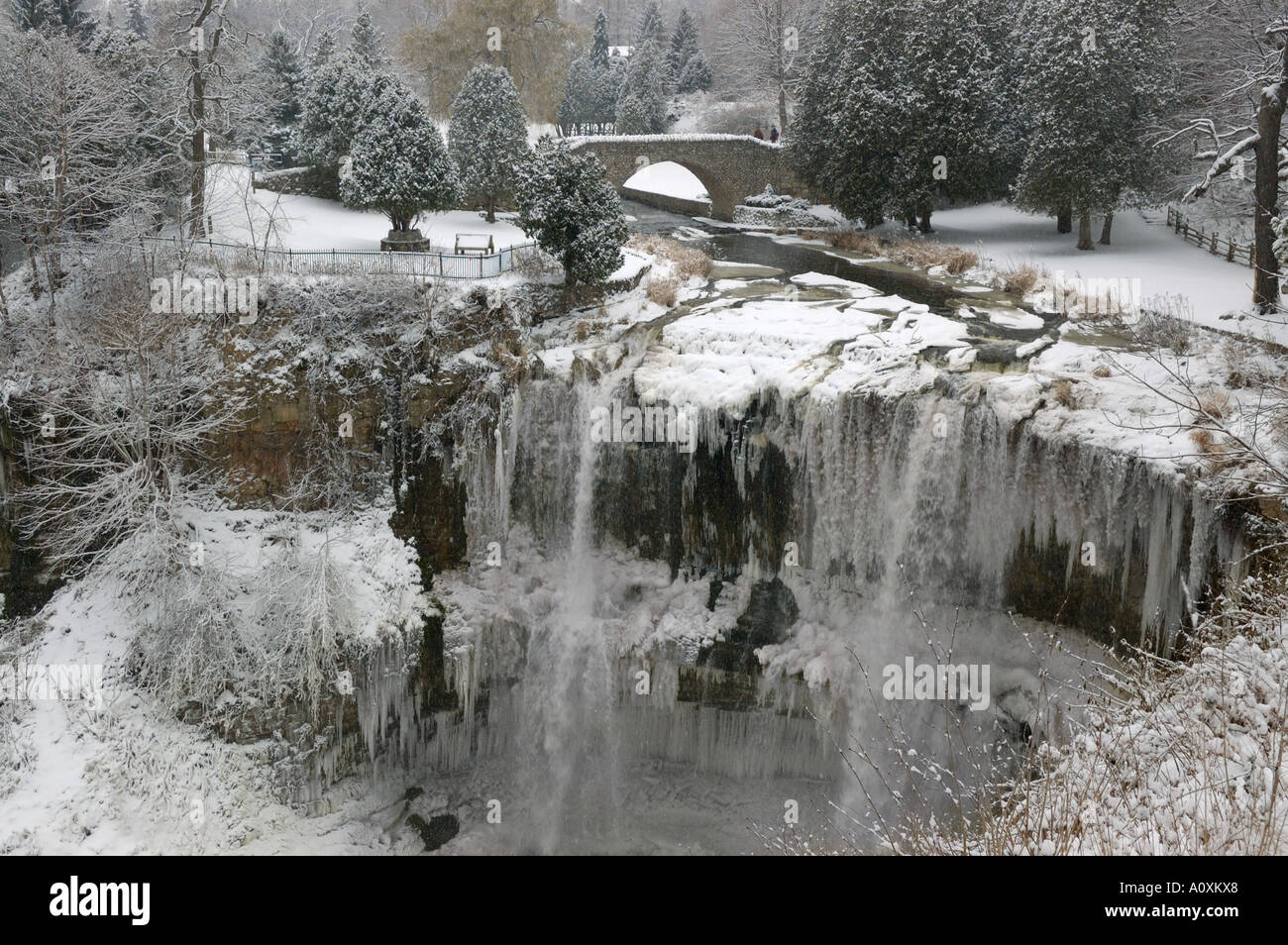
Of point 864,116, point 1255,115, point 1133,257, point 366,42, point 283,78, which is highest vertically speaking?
point 366,42


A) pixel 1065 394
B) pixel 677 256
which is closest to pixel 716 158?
pixel 677 256

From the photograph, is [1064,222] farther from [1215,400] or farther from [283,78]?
→ [283,78]

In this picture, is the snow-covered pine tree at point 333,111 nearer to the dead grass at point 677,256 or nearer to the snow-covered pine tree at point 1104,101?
the dead grass at point 677,256

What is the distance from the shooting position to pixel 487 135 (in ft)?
92.8

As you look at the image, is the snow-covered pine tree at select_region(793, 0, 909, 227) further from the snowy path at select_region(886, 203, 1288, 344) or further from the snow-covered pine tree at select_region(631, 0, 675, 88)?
the snow-covered pine tree at select_region(631, 0, 675, 88)

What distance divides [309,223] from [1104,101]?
2096 cm

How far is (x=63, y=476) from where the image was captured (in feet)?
51.9

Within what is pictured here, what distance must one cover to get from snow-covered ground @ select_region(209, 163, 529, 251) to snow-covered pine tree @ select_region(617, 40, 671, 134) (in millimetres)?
15103

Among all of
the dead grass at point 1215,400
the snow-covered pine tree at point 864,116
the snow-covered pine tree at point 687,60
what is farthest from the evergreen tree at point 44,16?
the dead grass at point 1215,400

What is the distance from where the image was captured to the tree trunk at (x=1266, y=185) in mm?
17172

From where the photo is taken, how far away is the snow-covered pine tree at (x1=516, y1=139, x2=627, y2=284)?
59.5 feet

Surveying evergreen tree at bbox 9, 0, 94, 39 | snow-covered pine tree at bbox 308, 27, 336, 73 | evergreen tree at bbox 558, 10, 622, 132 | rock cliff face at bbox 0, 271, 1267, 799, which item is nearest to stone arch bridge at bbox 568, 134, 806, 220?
snow-covered pine tree at bbox 308, 27, 336, 73

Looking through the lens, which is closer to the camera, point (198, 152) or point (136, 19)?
point (198, 152)
